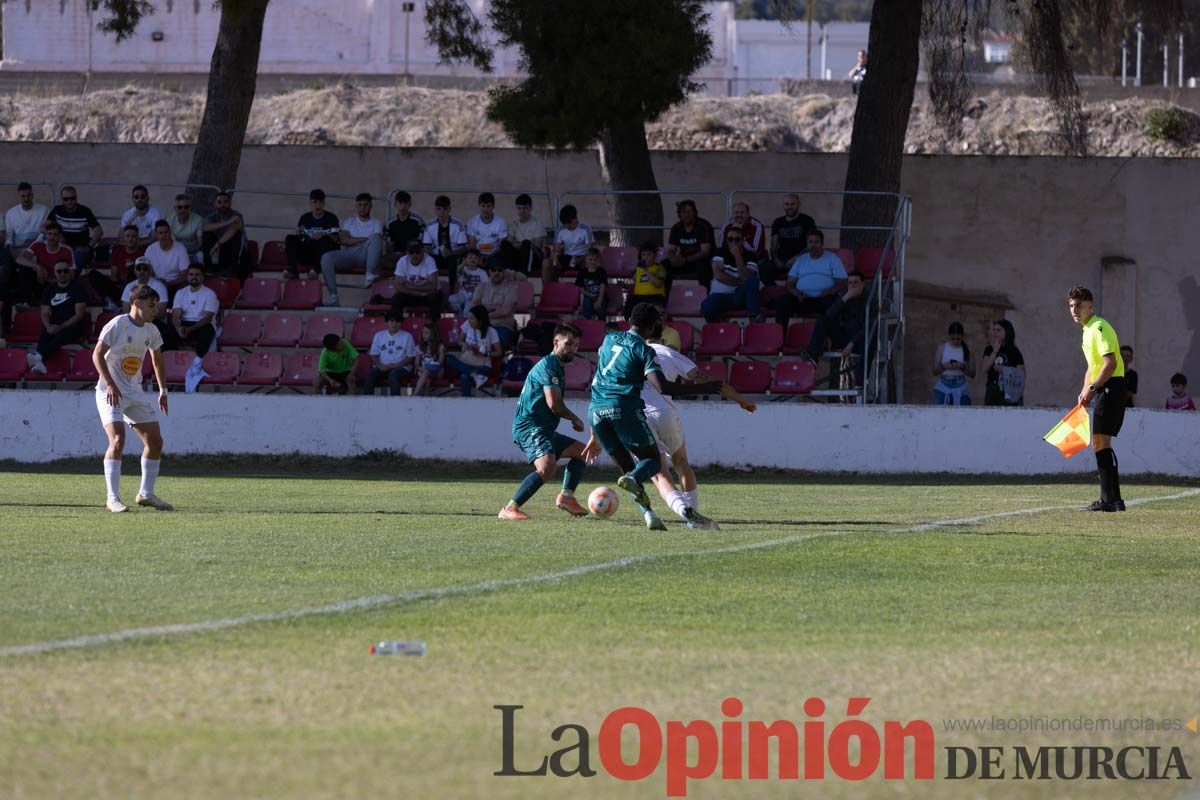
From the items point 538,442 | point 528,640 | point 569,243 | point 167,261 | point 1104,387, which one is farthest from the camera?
point 569,243

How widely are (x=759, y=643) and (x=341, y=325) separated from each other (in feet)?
58.0

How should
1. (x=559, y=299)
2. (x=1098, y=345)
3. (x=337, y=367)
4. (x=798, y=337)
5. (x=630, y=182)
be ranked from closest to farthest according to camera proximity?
(x=1098, y=345)
(x=337, y=367)
(x=798, y=337)
(x=559, y=299)
(x=630, y=182)

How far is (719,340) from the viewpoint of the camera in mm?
22766

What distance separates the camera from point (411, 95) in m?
44.8

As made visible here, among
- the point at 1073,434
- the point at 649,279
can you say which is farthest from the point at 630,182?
the point at 1073,434

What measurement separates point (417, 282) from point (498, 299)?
4.21 feet

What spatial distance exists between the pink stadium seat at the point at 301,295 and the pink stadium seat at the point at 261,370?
1.53m

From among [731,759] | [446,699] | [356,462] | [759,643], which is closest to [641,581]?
[759,643]

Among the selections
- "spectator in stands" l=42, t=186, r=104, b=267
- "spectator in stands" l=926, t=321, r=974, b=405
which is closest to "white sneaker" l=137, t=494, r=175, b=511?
"spectator in stands" l=42, t=186, r=104, b=267

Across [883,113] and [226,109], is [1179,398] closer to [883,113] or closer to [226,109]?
[883,113]

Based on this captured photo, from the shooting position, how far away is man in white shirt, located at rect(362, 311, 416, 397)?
22328 mm

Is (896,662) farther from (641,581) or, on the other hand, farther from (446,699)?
(641,581)

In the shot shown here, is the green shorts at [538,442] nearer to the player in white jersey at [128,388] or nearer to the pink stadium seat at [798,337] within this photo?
the player in white jersey at [128,388]

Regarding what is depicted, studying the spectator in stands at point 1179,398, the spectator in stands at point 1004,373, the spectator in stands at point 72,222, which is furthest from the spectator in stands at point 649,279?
the spectator in stands at point 72,222
